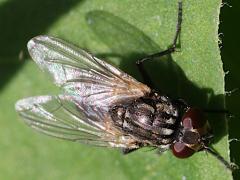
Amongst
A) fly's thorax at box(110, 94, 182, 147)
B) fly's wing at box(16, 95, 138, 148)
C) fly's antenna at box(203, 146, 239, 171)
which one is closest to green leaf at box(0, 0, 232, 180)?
fly's antenna at box(203, 146, 239, 171)

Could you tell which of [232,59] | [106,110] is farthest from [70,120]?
[232,59]

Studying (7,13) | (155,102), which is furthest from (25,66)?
(155,102)

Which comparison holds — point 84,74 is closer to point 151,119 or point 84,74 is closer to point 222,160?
point 151,119

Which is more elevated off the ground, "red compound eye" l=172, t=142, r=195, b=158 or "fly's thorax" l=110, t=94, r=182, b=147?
"fly's thorax" l=110, t=94, r=182, b=147

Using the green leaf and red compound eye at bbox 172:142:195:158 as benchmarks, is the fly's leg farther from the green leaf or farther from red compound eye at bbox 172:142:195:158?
red compound eye at bbox 172:142:195:158

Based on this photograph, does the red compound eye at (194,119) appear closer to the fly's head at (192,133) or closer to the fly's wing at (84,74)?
the fly's head at (192,133)

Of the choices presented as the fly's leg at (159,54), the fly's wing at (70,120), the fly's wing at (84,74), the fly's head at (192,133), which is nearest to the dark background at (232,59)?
the fly's head at (192,133)
